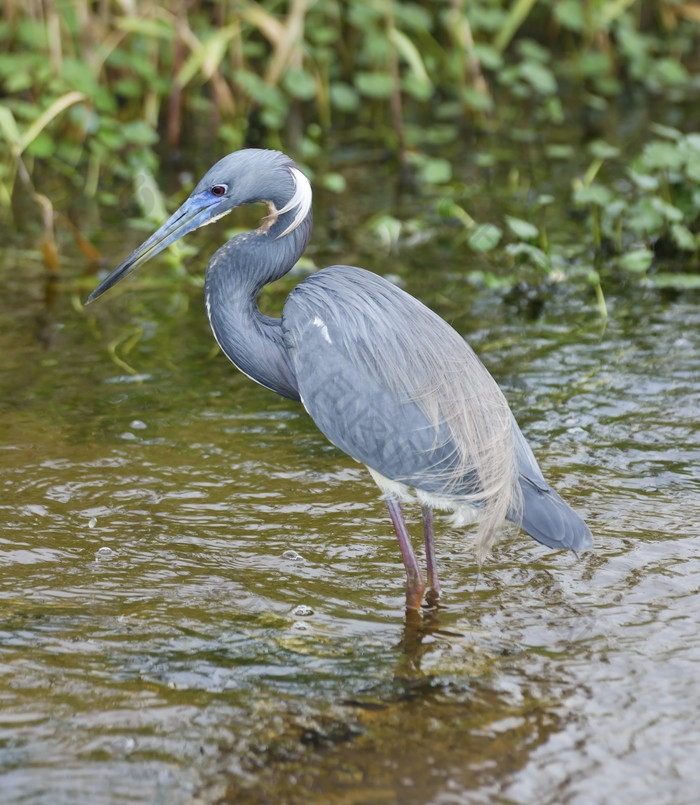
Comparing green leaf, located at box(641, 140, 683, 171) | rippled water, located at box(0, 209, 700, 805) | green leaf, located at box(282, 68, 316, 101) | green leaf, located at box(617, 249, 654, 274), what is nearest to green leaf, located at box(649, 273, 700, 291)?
green leaf, located at box(617, 249, 654, 274)

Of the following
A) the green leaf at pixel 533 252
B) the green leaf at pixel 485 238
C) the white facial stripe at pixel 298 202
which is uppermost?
the white facial stripe at pixel 298 202

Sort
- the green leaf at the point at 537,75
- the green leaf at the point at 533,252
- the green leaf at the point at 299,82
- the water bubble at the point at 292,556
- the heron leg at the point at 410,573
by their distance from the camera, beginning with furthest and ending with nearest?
the green leaf at the point at 537,75
the green leaf at the point at 299,82
the green leaf at the point at 533,252
the water bubble at the point at 292,556
the heron leg at the point at 410,573

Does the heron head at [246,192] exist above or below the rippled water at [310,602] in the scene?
above

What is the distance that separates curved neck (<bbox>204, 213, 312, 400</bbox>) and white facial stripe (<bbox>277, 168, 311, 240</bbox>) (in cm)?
3

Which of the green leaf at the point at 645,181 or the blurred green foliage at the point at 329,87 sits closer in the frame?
the green leaf at the point at 645,181

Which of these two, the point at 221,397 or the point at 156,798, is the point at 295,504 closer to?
the point at 221,397

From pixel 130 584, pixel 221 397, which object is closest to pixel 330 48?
pixel 221 397

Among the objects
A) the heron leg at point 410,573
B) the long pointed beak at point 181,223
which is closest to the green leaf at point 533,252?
the long pointed beak at point 181,223

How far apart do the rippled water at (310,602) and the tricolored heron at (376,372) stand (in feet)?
1.08

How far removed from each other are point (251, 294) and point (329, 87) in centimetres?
601

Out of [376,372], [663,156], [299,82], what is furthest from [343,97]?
[376,372]

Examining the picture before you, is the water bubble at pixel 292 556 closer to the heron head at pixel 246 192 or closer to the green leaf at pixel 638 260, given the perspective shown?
the heron head at pixel 246 192

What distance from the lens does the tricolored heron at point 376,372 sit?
4227mm

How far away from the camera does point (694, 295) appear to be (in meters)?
6.98
